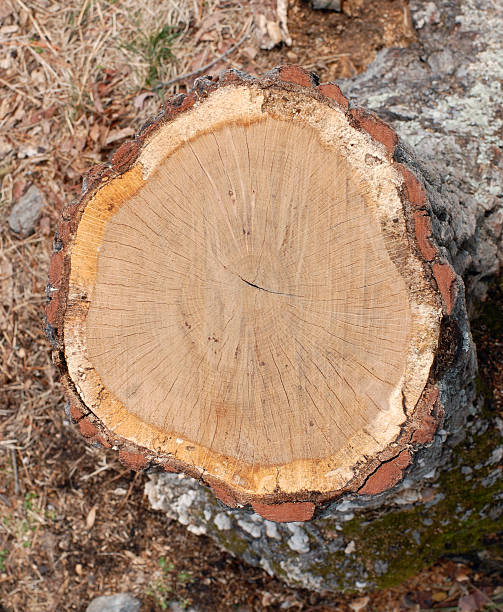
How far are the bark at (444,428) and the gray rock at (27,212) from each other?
1.56 m

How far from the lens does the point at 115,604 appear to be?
292 centimetres

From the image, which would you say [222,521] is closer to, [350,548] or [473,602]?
[350,548]

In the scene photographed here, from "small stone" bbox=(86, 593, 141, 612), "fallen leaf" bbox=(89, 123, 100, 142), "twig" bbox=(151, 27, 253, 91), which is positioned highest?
"twig" bbox=(151, 27, 253, 91)

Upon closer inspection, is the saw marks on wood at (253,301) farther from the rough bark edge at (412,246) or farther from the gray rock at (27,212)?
the gray rock at (27,212)

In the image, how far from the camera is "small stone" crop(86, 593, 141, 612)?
9.55ft

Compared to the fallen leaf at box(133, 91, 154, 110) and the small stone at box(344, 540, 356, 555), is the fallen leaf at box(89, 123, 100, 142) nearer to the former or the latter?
the fallen leaf at box(133, 91, 154, 110)

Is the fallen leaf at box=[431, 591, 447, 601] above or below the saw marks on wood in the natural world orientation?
below

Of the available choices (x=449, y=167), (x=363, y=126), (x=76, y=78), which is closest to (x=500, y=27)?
(x=449, y=167)

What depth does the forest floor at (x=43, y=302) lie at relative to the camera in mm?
2963

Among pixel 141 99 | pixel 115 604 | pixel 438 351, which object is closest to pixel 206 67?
pixel 141 99

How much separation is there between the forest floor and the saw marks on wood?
59.8 inches

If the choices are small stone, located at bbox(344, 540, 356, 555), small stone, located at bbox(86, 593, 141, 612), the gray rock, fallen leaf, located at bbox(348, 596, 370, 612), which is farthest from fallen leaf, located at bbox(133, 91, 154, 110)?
fallen leaf, located at bbox(348, 596, 370, 612)

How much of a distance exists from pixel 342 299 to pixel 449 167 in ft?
2.98

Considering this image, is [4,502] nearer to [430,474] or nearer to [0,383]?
[0,383]
